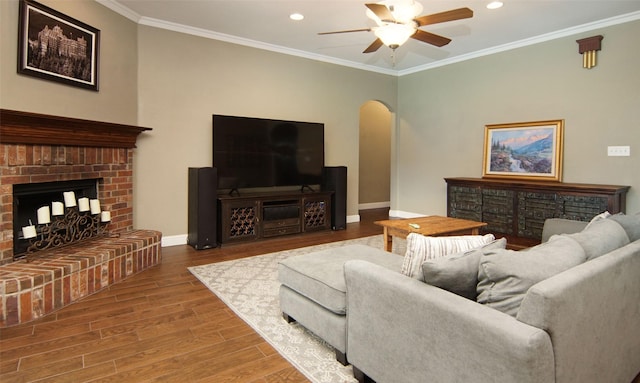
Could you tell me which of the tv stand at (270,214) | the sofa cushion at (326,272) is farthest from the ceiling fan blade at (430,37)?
the tv stand at (270,214)

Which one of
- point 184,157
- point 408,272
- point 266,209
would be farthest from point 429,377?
point 184,157

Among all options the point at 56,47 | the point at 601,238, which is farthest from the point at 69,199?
the point at 601,238

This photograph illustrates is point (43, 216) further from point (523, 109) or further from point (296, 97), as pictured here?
point (523, 109)

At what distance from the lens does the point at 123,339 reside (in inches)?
92.7

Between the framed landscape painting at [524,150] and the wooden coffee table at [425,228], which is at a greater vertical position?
the framed landscape painting at [524,150]

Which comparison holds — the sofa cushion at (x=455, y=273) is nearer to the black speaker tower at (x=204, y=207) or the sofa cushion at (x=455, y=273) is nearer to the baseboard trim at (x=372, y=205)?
the black speaker tower at (x=204, y=207)

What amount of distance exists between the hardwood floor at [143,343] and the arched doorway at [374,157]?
5.53 metres

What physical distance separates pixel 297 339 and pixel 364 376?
59cm

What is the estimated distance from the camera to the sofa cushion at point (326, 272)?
2.08 meters

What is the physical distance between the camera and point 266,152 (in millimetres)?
5254

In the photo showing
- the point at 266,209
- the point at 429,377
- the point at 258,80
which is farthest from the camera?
the point at 258,80

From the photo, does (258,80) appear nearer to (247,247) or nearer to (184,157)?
(184,157)

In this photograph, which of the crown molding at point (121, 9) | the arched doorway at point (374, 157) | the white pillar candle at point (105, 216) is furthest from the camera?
the arched doorway at point (374, 157)

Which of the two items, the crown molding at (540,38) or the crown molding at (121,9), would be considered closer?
the crown molding at (121,9)
